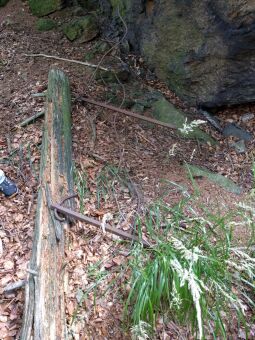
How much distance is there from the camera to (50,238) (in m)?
2.48

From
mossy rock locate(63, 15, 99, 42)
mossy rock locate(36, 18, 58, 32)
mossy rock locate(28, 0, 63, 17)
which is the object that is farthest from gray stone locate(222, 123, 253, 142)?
mossy rock locate(28, 0, 63, 17)

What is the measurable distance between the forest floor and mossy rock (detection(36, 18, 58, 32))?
25 centimetres

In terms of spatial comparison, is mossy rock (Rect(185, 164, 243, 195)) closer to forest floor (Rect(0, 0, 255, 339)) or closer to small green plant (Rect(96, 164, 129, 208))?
→ forest floor (Rect(0, 0, 255, 339))

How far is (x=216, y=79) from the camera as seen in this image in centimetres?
449

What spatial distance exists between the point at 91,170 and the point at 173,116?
1604mm

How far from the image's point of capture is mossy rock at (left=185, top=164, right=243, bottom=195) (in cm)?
375

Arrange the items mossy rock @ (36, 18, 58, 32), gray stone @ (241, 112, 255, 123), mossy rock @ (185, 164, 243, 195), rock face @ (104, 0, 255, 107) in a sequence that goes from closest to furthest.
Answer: mossy rock @ (185, 164, 243, 195), rock face @ (104, 0, 255, 107), gray stone @ (241, 112, 255, 123), mossy rock @ (36, 18, 58, 32)

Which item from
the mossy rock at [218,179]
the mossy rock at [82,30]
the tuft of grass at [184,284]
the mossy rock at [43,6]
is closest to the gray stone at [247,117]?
the mossy rock at [218,179]

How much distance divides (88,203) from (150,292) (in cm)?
125

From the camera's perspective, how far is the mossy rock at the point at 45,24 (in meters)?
5.74

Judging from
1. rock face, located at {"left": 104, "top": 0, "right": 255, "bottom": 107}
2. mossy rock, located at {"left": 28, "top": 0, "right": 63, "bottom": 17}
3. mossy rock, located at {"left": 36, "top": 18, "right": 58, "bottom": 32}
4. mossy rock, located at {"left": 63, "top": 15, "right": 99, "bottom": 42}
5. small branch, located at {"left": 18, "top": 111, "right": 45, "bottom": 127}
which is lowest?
small branch, located at {"left": 18, "top": 111, "right": 45, "bottom": 127}

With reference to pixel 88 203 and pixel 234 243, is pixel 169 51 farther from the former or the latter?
pixel 234 243

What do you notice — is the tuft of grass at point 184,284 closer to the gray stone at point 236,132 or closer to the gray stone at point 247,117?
the gray stone at point 236,132

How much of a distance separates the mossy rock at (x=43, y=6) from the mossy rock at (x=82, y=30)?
0.69m
